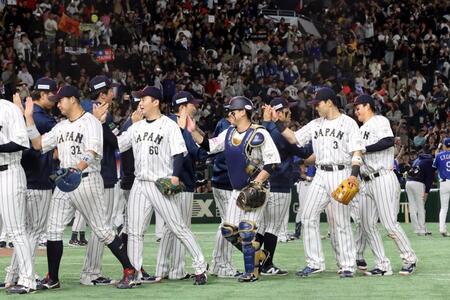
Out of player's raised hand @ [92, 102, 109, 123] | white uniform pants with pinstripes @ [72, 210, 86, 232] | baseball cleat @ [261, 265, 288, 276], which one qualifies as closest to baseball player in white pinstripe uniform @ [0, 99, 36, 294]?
player's raised hand @ [92, 102, 109, 123]

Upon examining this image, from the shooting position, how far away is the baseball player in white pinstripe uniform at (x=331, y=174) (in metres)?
11.9

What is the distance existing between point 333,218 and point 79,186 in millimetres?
2976

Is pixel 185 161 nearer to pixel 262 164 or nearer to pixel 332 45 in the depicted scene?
pixel 262 164

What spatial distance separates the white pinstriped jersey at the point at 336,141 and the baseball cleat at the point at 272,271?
1413 millimetres

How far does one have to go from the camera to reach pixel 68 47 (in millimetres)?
25969

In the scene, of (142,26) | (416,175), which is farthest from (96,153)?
(142,26)

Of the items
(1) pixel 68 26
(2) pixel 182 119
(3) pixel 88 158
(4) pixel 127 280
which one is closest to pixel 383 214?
(2) pixel 182 119

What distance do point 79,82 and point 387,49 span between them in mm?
10784

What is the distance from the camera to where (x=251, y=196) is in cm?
1126

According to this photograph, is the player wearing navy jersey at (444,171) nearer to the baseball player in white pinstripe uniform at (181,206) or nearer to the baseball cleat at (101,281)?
the baseball player in white pinstripe uniform at (181,206)

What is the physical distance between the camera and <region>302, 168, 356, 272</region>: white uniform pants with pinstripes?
469 inches

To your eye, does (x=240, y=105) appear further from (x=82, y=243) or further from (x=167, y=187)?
(x=82, y=243)

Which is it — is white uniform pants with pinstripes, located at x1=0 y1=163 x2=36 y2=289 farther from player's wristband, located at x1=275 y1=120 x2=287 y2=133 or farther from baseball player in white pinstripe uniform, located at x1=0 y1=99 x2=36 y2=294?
player's wristband, located at x1=275 y1=120 x2=287 y2=133

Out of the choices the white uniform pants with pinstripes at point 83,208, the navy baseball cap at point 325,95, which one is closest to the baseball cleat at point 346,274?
the navy baseball cap at point 325,95
